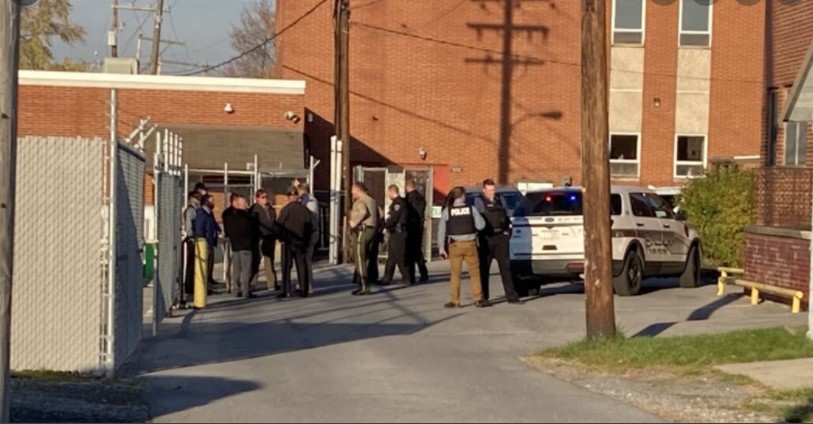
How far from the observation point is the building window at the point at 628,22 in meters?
43.4

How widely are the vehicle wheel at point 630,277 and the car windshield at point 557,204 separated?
0.81 meters

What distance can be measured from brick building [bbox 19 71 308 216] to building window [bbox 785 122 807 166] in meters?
17.2

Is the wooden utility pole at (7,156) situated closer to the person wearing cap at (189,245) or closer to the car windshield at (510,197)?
the person wearing cap at (189,245)

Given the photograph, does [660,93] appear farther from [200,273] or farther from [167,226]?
[167,226]

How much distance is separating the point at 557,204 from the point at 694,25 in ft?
77.9

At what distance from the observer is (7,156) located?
9844 millimetres

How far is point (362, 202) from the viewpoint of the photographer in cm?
2320

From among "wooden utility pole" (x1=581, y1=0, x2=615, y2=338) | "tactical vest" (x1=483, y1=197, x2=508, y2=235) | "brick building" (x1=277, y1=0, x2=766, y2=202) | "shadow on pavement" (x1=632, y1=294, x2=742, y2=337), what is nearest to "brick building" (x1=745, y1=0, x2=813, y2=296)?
"shadow on pavement" (x1=632, y1=294, x2=742, y2=337)

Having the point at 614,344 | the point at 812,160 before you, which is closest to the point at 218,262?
the point at 812,160

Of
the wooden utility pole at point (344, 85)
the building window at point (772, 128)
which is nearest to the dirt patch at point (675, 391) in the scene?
the building window at point (772, 128)

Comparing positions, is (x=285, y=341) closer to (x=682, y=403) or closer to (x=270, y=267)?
(x=682, y=403)

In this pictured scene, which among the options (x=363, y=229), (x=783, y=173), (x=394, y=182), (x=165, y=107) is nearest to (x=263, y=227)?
(x=363, y=229)

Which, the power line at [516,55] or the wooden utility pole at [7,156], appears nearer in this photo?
the wooden utility pole at [7,156]

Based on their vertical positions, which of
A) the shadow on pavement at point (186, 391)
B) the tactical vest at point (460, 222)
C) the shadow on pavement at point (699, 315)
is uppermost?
the tactical vest at point (460, 222)
